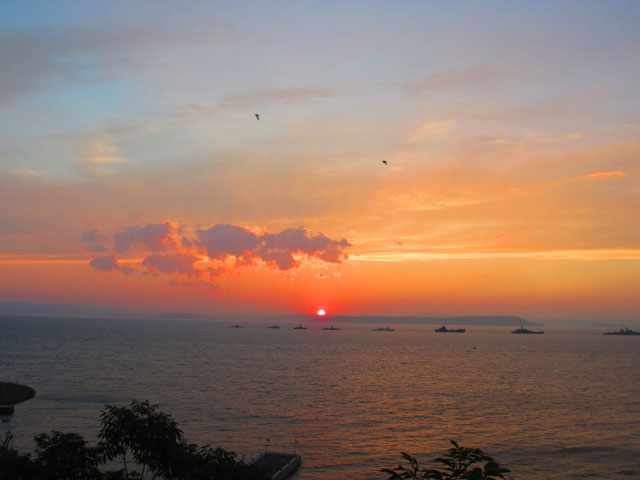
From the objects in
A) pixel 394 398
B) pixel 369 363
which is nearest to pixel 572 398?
pixel 394 398

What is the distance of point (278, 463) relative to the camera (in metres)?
51.8

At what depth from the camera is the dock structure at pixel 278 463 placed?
4894 centimetres

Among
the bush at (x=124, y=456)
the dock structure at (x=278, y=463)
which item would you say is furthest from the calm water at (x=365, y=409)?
the bush at (x=124, y=456)

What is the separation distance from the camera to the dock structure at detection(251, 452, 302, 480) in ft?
161

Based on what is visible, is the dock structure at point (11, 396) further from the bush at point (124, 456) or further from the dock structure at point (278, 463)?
the bush at point (124, 456)

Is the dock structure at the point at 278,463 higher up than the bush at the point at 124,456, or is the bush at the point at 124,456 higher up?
the bush at the point at 124,456

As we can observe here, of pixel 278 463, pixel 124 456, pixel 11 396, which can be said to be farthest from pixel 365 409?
pixel 124 456

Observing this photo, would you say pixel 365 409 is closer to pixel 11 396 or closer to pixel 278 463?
pixel 278 463

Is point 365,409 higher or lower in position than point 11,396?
lower

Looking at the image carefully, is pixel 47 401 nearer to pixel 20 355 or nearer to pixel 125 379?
pixel 125 379

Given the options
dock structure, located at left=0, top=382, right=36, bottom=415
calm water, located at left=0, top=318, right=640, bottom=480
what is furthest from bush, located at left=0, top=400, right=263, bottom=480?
dock structure, located at left=0, top=382, right=36, bottom=415

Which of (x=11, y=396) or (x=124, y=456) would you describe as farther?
(x=11, y=396)

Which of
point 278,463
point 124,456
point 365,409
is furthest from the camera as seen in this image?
point 365,409

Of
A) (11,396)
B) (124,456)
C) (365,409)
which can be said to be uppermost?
(124,456)
